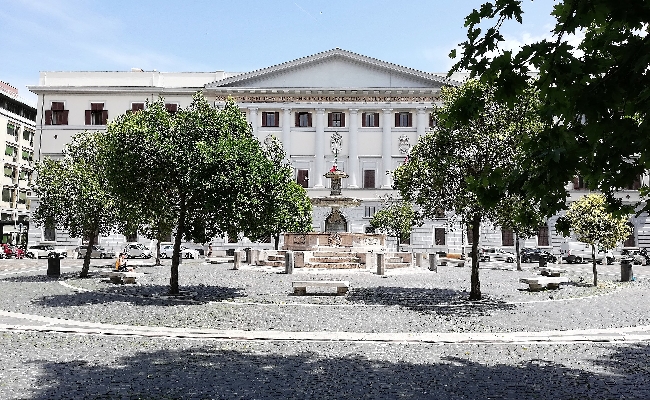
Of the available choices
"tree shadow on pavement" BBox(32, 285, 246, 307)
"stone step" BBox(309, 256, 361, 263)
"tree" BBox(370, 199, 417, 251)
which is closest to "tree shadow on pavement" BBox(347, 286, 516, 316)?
"tree shadow on pavement" BBox(32, 285, 246, 307)

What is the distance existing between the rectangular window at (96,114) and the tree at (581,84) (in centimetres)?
6445

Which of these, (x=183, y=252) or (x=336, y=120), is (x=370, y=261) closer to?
(x=183, y=252)

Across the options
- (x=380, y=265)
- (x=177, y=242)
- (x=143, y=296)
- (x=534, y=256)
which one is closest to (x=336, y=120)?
(x=534, y=256)

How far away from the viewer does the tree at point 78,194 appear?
82.4 feet

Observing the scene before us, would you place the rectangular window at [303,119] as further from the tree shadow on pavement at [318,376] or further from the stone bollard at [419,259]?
the tree shadow on pavement at [318,376]

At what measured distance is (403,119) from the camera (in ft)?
208

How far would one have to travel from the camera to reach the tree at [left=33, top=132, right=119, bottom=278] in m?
25.1

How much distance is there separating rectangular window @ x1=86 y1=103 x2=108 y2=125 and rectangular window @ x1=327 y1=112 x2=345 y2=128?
2647cm

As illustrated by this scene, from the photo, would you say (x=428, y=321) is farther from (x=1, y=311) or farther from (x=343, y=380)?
(x=1, y=311)

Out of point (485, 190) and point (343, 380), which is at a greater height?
point (485, 190)

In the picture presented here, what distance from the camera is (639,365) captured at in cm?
1002

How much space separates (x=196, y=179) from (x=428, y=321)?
337 inches

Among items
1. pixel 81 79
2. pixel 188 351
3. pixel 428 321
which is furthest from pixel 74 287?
pixel 81 79

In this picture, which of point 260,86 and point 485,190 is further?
point 260,86
